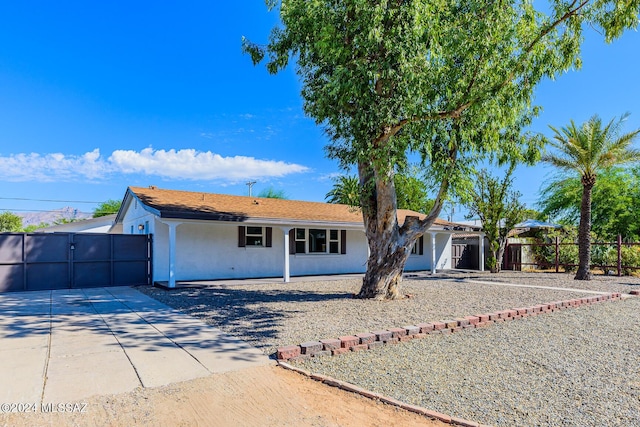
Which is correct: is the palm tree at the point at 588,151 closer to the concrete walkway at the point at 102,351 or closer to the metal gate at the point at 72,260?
the concrete walkway at the point at 102,351

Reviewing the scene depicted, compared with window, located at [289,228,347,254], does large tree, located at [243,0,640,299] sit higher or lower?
higher

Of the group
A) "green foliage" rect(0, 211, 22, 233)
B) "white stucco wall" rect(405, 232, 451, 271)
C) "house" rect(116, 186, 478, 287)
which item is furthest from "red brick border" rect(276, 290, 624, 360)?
"green foliage" rect(0, 211, 22, 233)

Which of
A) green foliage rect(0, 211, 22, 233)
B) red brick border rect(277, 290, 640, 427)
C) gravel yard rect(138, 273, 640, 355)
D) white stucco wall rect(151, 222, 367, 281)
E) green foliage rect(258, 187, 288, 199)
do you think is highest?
green foliage rect(258, 187, 288, 199)

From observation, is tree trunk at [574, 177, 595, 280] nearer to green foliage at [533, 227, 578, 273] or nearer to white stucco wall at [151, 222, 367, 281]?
green foliage at [533, 227, 578, 273]

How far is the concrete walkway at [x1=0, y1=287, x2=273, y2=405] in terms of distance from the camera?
152 inches

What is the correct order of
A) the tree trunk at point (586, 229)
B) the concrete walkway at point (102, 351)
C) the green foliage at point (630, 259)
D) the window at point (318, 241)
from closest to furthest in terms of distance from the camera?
the concrete walkway at point (102, 351), the tree trunk at point (586, 229), the window at point (318, 241), the green foliage at point (630, 259)

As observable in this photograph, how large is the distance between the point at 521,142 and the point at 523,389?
7260mm

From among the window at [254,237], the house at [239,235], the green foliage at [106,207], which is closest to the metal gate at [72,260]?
the house at [239,235]

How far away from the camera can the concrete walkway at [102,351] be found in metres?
3.87

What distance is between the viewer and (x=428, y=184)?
9.35m

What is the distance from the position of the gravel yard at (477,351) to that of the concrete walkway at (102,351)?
597mm

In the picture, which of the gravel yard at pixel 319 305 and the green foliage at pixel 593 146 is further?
the green foliage at pixel 593 146

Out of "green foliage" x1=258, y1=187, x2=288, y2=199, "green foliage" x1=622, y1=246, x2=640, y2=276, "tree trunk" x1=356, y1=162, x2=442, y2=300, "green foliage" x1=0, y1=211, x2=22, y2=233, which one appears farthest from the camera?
"green foliage" x1=258, y1=187, x2=288, y2=199

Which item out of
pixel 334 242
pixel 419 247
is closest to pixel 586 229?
pixel 419 247
